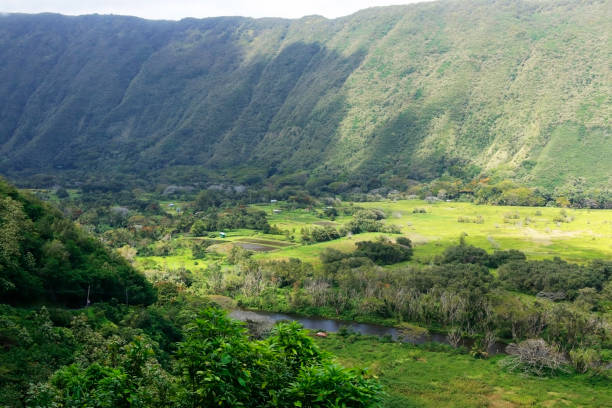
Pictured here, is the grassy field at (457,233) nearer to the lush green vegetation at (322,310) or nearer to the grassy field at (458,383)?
the lush green vegetation at (322,310)

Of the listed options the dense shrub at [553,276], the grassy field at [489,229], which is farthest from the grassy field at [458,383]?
the grassy field at [489,229]

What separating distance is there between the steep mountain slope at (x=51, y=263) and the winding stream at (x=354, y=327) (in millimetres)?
13976

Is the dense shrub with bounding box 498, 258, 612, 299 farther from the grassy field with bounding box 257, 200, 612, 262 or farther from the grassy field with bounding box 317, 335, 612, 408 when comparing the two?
the grassy field with bounding box 317, 335, 612, 408

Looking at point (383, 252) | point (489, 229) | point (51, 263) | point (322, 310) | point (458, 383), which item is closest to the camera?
point (51, 263)

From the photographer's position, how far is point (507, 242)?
98.7 m

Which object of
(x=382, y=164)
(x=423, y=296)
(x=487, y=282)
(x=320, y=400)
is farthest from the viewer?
(x=382, y=164)

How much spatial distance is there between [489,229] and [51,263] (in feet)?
308

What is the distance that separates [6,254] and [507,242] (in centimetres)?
8677

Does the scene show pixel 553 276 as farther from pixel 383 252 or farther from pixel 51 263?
pixel 51 263

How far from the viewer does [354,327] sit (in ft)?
205

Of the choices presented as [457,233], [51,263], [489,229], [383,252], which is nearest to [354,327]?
[383,252]

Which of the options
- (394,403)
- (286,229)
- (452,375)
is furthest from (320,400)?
(286,229)

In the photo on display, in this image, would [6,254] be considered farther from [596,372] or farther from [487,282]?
[487,282]

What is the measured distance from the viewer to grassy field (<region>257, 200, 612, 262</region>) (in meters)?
92.4
